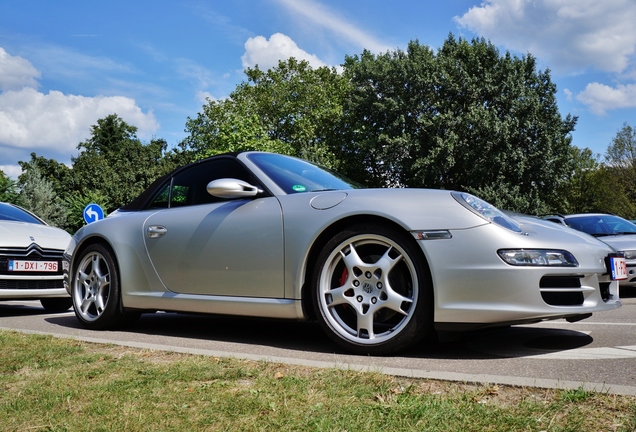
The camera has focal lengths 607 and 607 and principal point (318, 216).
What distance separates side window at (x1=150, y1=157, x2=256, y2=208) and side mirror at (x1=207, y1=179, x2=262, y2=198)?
0.29 metres

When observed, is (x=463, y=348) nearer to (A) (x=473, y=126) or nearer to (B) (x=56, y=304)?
(B) (x=56, y=304)

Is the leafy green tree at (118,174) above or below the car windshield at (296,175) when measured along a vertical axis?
above

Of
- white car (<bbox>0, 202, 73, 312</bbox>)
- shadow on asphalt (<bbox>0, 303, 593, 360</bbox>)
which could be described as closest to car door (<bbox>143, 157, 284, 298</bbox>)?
shadow on asphalt (<bbox>0, 303, 593, 360</bbox>)

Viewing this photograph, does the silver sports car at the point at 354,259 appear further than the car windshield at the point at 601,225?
No

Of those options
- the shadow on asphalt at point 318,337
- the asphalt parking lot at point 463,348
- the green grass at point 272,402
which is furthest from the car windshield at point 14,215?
the green grass at point 272,402

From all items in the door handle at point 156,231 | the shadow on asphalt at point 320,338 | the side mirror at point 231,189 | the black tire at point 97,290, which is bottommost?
the shadow on asphalt at point 320,338

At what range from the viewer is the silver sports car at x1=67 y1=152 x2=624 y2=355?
11.4ft

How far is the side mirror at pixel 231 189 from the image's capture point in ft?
14.1

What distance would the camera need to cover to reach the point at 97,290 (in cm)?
543

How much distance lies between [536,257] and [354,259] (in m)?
1.07

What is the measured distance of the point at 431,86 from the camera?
104 feet

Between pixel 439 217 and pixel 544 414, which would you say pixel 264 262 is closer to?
pixel 439 217

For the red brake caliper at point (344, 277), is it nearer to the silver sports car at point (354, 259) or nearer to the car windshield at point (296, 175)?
the silver sports car at point (354, 259)

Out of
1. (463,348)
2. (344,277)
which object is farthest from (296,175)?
(463,348)
